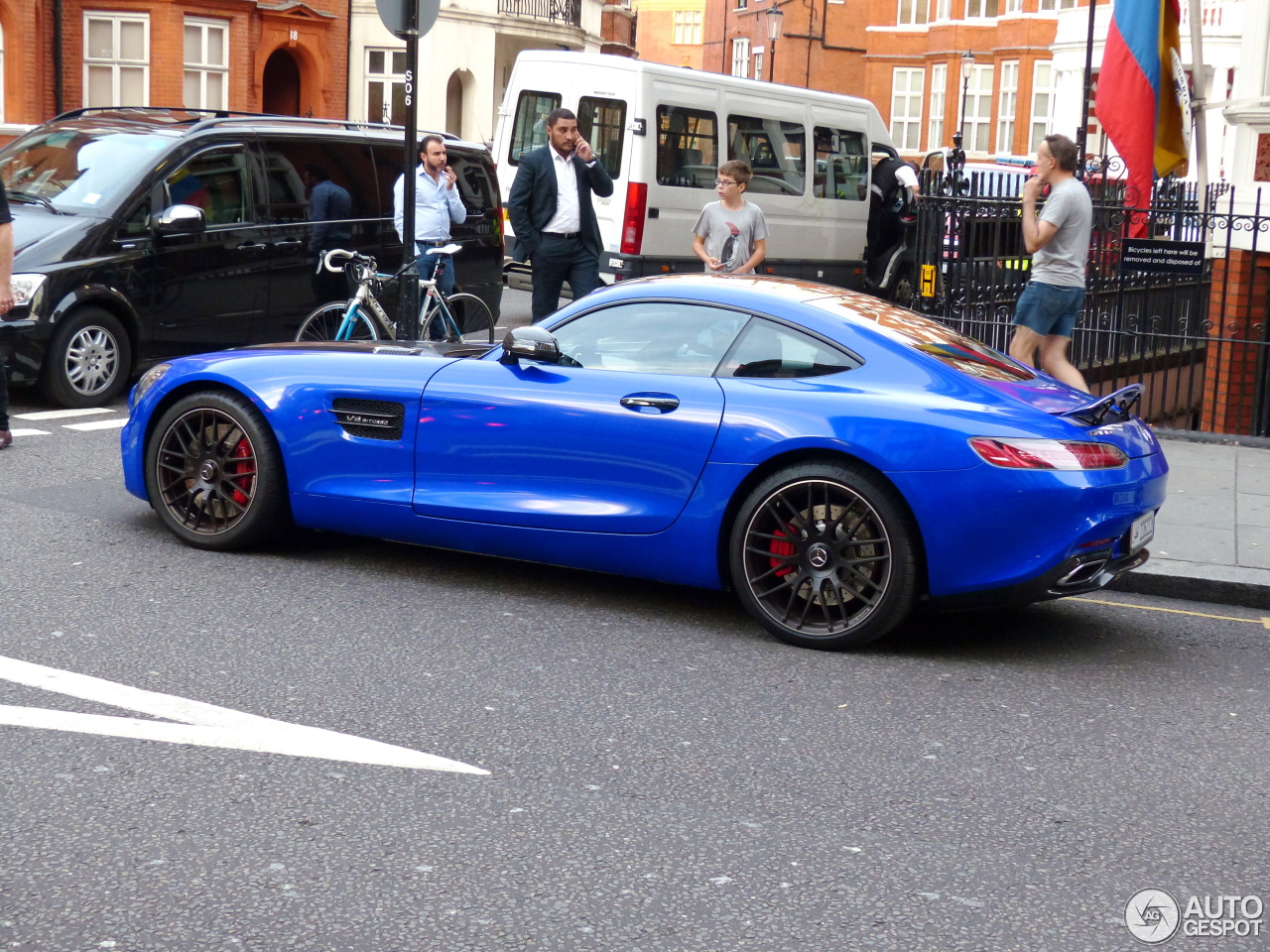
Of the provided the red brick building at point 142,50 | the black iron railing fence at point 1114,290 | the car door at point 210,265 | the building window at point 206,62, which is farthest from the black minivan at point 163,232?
the building window at point 206,62

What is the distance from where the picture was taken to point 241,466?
6.64 metres

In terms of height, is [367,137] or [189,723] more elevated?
[367,137]

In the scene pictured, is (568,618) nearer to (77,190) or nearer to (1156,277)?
(77,190)

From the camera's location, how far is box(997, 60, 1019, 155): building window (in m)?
55.6

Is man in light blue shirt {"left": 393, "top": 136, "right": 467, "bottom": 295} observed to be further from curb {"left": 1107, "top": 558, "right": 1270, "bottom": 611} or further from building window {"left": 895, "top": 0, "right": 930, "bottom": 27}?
building window {"left": 895, "top": 0, "right": 930, "bottom": 27}

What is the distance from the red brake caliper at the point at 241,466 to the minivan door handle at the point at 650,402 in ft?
5.68

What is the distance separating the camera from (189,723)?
4531mm

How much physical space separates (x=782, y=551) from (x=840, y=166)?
1425 cm

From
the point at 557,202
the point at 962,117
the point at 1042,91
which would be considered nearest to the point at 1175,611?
the point at 557,202

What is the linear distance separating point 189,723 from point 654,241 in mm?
12370

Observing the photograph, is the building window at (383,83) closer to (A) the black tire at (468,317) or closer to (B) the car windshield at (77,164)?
(A) the black tire at (468,317)

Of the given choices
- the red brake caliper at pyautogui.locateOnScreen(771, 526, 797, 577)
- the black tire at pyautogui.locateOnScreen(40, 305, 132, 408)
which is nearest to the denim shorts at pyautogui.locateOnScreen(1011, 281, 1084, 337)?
the red brake caliper at pyautogui.locateOnScreen(771, 526, 797, 577)

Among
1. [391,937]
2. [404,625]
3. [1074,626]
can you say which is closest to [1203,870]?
[391,937]

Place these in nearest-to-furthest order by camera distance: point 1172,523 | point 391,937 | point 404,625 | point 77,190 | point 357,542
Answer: point 391,937, point 404,625, point 357,542, point 1172,523, point 77,190
